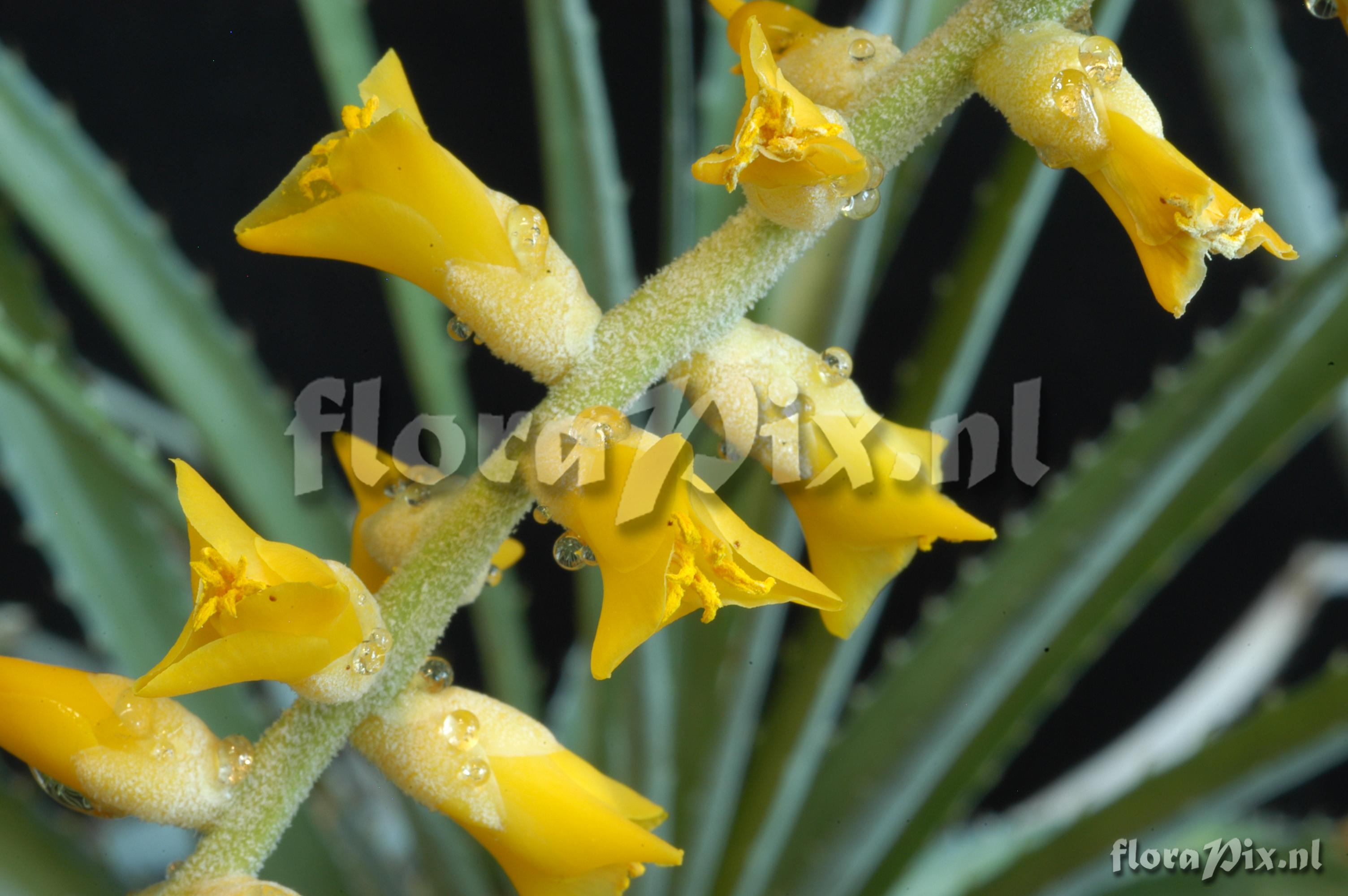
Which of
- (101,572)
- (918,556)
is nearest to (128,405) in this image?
(101,572)

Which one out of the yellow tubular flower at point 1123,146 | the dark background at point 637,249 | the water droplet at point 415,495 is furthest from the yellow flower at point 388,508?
→ the dark background at point 637,249

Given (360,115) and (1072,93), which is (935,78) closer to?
(1072,93)

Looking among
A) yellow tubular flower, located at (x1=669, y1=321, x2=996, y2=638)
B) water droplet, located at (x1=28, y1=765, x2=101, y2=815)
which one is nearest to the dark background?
yellow tubular flower, located at (x1=669, y1=321, x2=996, y2=638)

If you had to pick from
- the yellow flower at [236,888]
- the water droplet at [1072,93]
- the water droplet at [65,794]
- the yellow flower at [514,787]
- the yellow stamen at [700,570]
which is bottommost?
the yellow flower at [236,888]

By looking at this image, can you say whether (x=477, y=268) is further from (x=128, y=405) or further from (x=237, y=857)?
(x=128, y=405)

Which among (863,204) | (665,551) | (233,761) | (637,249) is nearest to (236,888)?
(233,761)

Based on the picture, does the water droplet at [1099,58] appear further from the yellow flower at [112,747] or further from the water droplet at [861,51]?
the yellow flower at [112,747]
